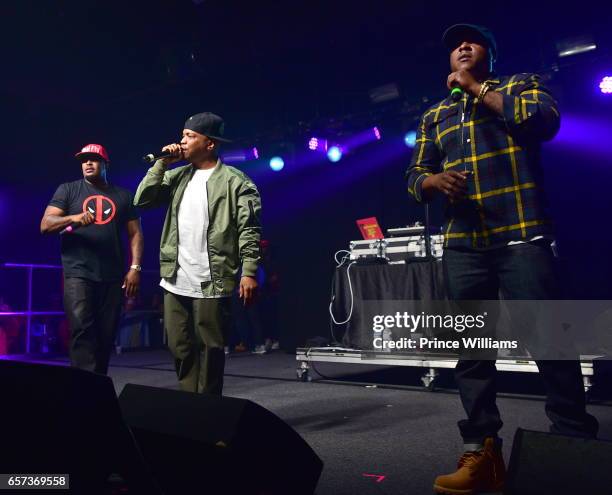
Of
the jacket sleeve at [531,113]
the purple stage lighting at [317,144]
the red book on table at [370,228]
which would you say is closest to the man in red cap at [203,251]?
the jacket sleeve at [531,113]

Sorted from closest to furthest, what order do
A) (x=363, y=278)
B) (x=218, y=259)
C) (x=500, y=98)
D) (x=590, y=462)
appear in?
(x=590, y=462) → (x=500, y=98) → (x=218, y=259) → (x=363, y=278)

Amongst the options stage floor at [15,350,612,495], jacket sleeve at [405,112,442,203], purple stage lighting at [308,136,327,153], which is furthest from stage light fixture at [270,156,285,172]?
jacket sleeve at [405,112,442,203]

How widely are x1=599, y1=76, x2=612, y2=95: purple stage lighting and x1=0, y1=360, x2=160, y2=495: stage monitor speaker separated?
24.7ft

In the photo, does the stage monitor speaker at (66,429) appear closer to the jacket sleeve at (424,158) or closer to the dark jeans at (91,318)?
the jacket sleeve at (424,158)

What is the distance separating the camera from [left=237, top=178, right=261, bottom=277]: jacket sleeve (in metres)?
2.66

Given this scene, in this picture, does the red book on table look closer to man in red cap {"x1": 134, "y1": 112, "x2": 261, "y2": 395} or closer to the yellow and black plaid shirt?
man in red cap {"x1": 134, "y1": 112, "x2": 261, "y2": 395}

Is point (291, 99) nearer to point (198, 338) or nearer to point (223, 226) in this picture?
point (223, 226)

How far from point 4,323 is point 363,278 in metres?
5.93

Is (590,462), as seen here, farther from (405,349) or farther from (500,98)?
(405,349)

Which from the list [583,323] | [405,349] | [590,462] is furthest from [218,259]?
[583,323]

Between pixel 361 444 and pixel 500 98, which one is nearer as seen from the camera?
pixel 500 98

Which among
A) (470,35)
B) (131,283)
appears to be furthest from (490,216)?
(131,283)

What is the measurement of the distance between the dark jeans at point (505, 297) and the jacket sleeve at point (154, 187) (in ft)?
5.10

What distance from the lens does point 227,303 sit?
2654 millimetres
